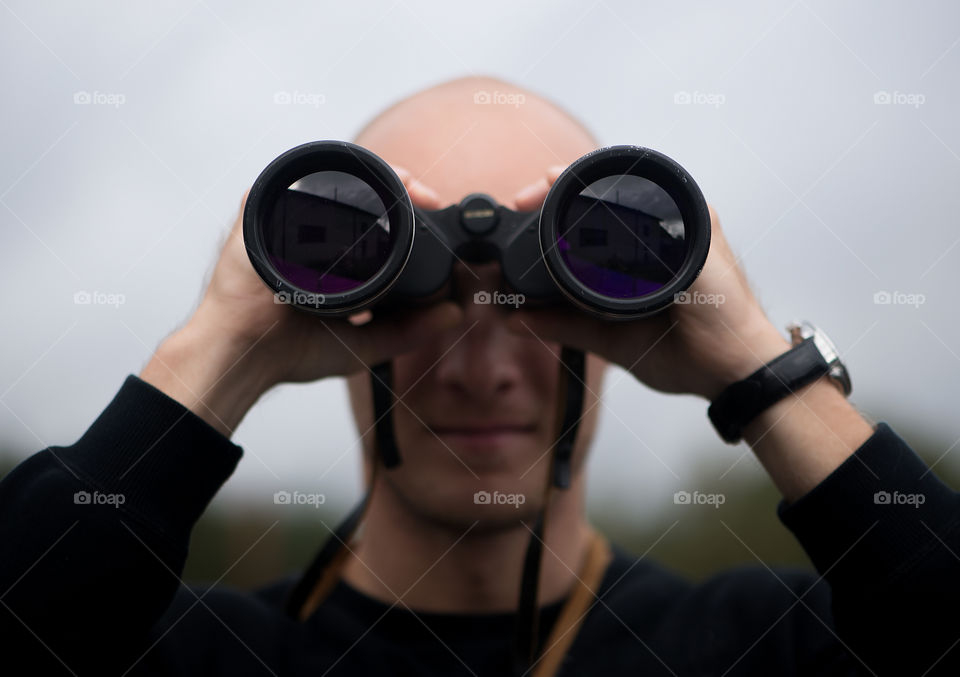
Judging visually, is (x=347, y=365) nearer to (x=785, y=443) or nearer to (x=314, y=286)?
(x=314, y=286)

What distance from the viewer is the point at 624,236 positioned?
1.32 meters

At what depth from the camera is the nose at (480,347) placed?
1636 millimetres

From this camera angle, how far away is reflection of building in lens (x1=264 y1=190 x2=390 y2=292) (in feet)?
4.34

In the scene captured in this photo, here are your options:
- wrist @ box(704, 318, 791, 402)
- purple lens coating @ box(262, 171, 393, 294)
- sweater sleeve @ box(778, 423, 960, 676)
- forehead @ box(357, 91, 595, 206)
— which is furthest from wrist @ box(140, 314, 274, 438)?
sweater sleeve @ box(778, 423, 960, 676)

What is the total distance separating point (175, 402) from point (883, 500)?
Answer: 118cm

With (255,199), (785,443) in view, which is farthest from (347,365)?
(785,443)

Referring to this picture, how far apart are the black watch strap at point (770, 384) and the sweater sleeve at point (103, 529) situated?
0.88 m

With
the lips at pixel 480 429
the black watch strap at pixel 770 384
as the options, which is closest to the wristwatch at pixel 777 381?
the black watch strap at pixel 770 384

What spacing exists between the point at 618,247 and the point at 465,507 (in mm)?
677

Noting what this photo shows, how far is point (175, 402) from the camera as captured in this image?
1.35 m

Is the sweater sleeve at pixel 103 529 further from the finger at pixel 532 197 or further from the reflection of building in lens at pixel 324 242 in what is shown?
the finger at pixel 532 197

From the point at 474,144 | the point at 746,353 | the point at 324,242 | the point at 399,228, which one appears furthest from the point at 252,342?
the point at 746,353

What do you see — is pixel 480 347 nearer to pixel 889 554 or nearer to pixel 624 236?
pixel 624 236

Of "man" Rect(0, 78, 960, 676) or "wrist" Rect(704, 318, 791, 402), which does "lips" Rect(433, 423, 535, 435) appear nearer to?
"man" Rect(0, 78, 960, 676)
